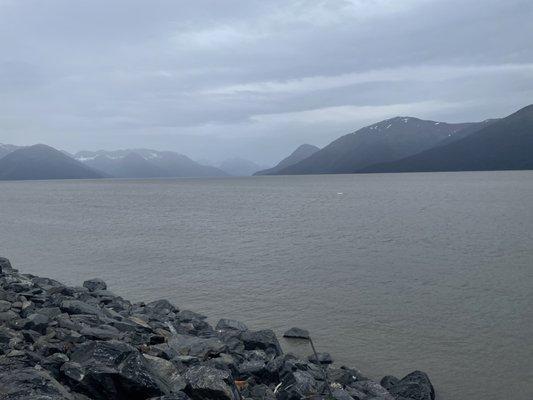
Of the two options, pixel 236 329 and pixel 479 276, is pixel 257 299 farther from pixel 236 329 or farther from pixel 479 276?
pixel 479 276

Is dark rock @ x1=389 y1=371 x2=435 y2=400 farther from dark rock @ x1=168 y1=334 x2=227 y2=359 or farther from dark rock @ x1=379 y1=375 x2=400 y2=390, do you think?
dark rock @ x1=168 y1=334 x2=227 y2=359

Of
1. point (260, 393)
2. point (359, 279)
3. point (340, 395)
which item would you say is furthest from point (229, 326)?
point (359, 279)

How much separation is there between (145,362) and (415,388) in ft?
35.0

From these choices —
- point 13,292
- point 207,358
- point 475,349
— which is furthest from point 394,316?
point 13,292

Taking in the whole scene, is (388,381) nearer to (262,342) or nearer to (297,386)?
(297,386)

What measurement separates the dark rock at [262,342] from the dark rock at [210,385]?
7498 millimetres

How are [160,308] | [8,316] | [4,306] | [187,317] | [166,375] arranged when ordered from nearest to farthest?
[166,375]
[8,316]
[4,306]
[187,317]
[160,308]

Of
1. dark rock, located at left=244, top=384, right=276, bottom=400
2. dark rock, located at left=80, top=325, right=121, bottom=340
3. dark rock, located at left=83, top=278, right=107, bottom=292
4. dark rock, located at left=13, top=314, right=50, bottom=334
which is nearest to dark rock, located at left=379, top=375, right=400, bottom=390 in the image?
dark rock, located at left=244, top=384, right=276, bottom=400

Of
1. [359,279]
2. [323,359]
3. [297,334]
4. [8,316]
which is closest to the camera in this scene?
[8,316]

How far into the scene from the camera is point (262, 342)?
69.5 ft

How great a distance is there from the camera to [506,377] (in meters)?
20.0

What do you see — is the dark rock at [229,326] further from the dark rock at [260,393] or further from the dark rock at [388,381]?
the dark rock at [260,393]

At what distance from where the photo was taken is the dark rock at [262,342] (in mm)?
21000

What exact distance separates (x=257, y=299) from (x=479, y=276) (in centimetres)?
1887
